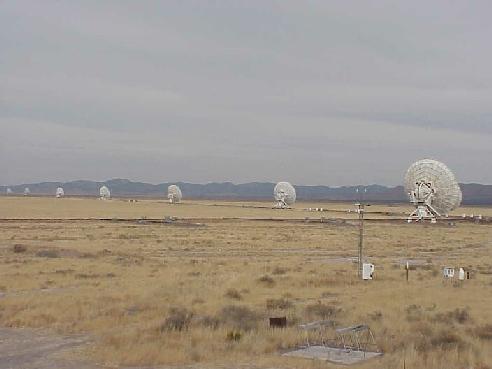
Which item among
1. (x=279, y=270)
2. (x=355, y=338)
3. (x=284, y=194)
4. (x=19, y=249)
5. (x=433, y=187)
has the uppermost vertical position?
(x=433, y=187)

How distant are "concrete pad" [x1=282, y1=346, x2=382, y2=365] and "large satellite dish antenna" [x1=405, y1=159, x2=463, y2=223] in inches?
3364

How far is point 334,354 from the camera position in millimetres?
15500

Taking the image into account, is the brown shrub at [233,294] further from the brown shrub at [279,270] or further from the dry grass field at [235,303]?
the brown shrub at [279,270]

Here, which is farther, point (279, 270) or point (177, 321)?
point (279, 270)

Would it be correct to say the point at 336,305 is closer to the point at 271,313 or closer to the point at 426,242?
the point at 271,313

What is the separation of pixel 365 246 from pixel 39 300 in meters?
37.9

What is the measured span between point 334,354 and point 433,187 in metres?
88.2

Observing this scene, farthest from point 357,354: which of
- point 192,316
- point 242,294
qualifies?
point 242,294

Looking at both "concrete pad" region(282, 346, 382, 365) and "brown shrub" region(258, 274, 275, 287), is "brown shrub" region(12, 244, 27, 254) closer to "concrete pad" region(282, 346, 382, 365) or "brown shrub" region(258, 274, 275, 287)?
"brown shrub" region(258, 274, 275, 287)

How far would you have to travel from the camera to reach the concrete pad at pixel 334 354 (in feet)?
49.0

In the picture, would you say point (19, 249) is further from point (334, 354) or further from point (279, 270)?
point (334, 354)

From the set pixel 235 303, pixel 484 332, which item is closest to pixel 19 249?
pixel 235 303

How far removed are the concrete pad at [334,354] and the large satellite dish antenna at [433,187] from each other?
280 ft

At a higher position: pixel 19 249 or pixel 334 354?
pixel 334 354
